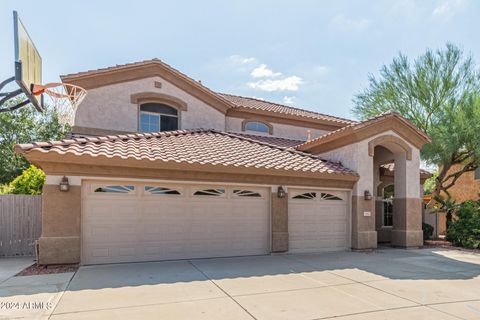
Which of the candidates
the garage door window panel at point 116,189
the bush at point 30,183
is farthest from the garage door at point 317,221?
the bush at point 30,183

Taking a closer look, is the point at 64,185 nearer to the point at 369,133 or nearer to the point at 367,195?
the point at 367,195

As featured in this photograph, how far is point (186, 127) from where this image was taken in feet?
57.8

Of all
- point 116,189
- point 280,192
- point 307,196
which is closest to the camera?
point 116,189

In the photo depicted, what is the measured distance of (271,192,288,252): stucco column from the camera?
1214 centimetres

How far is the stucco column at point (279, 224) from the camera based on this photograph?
12.1 m

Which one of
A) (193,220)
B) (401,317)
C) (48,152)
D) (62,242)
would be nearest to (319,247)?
(193,220)

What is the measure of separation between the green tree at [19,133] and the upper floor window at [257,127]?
14.8 meters

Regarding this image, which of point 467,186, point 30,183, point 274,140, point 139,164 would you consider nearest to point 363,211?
point 274,140

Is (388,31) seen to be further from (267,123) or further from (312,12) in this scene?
(267,123)

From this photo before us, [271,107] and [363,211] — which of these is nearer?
[363,211]

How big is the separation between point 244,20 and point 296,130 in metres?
8.92

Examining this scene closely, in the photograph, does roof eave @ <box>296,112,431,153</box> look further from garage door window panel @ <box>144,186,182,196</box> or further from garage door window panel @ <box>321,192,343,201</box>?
garage door window panel @ <box>144,186,182,196</box>

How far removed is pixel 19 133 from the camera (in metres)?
28.6

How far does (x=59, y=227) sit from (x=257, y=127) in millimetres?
12690
